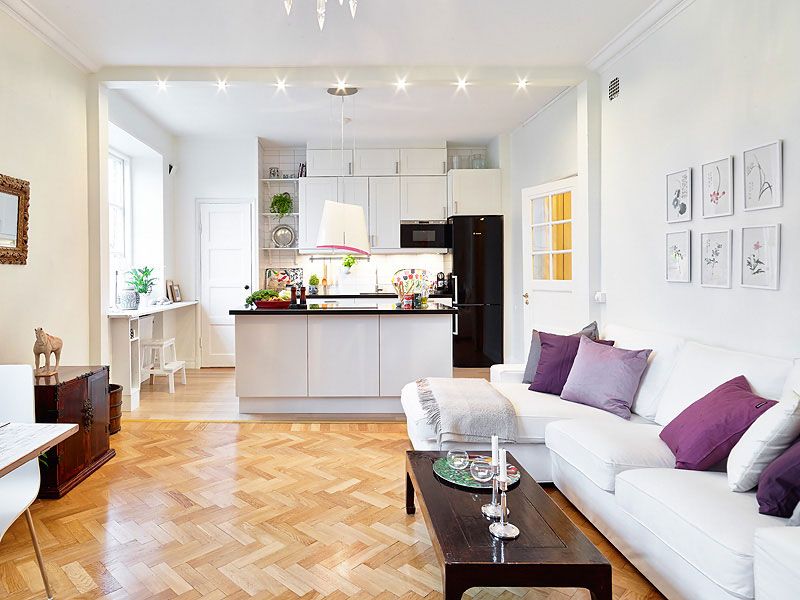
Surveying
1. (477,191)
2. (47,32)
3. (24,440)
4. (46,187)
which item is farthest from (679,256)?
(47,32)

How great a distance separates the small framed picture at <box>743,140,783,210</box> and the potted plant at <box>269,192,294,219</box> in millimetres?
5504

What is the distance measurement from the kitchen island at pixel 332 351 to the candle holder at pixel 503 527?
2899 millimetres

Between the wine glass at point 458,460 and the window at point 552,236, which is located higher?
the window at point 552,236

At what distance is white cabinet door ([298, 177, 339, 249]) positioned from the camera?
738 cm

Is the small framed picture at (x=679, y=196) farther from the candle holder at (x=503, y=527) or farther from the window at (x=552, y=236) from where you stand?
the candle holder at (x=503, y=527)

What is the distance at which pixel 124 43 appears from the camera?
13.6ft

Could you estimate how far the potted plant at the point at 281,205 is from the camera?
743cm

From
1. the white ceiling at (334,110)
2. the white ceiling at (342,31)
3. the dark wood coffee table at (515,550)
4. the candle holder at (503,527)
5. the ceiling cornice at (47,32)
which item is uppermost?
the white ceiling at (334,110)

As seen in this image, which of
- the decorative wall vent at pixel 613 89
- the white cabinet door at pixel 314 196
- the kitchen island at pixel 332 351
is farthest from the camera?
the white cabinet door at pixel 314 196

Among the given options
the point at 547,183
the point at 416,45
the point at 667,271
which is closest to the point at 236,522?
the point at 667,271

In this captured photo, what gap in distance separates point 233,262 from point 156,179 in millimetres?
1310

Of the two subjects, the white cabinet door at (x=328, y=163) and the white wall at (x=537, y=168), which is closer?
the white wall at (x=537, y=168)

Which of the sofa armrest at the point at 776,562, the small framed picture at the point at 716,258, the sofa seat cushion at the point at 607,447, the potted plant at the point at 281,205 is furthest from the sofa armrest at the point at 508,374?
the potted plant at the point at 281,205

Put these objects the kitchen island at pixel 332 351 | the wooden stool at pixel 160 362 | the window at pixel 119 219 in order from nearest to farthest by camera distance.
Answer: the kitchen island at pixel 332 351 → the wooden stool at pixel 160 362 → the window at pixel 119 219
